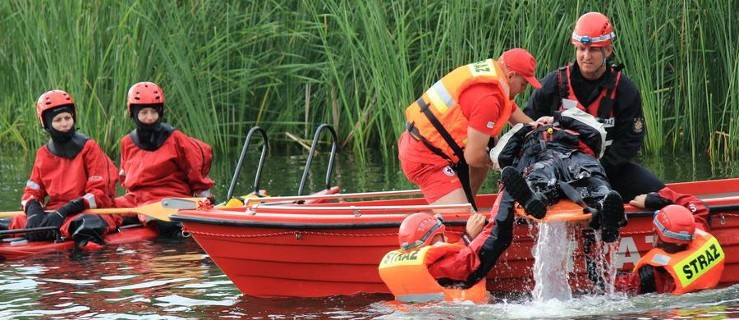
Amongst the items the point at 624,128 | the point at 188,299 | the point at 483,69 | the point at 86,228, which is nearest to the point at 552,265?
the point at 624,128

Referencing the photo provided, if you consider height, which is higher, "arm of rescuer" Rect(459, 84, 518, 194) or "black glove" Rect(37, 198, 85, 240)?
"arm of rescuer" Rect(459, 84, 518, 194)

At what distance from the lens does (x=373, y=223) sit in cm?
962

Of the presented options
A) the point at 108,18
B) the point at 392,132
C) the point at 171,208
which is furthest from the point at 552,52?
the point at 108,18

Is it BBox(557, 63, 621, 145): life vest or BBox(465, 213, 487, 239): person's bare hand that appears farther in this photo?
BBox(557, 63, 621, 145): life vest

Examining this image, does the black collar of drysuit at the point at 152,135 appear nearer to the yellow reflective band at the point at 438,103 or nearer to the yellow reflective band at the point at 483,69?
the yellow reflective band at the point at 438,103

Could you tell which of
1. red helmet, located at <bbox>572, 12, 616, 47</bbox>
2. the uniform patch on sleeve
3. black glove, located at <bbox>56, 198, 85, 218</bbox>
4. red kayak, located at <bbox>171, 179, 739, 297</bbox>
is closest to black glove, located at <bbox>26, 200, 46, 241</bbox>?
black glove, located at <bbox>56, 198, 85, 218</bbox>

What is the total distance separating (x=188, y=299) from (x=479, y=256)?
2158mm

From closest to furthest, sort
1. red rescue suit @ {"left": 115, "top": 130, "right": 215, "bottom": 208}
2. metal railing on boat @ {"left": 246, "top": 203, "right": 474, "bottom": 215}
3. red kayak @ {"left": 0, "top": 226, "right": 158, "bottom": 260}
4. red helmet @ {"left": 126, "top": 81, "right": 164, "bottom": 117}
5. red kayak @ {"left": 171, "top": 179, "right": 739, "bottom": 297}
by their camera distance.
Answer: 1. red kayak @ {"left": 171, "top": 179, "right": 739, "bottom": 297}
2. metal railing on boat @ {"left": 246, "top": 203, "right": 474, "bottom": 215}
3. red kayak @ {"left": 0, "top": 226, "right": 158, "bottom": 260}
4. red helmet @ {"left": 126, "top": 81, "right": 164, "bottom": 117}
5. red rescue suit @ {"left": 115, "top": 130, "right": 215, "bottom": 208}

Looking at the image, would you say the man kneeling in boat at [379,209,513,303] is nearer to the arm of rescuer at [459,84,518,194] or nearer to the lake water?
the lake water

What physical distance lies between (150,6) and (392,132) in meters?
3.13

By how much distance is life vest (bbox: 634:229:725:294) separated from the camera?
9078 mm

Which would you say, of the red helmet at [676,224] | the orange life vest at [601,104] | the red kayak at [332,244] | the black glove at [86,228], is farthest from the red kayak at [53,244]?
the red helmet at [676,224]

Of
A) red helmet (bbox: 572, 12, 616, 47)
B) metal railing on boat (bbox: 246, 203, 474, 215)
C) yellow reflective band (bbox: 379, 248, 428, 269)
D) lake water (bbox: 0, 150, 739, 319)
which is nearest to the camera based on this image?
lake water (bbox: 0, 150, 739, 319)

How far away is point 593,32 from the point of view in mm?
9719
